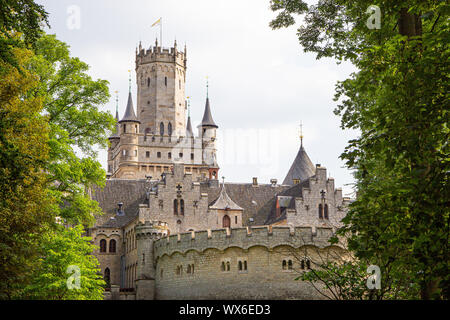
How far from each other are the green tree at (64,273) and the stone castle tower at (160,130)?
3955 centimetres

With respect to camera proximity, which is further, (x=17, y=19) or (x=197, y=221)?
(x=197, y=221)

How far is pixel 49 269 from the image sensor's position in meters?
31.3

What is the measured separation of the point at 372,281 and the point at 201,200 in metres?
41.3

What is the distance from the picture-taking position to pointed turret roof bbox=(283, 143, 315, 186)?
65.9 metres

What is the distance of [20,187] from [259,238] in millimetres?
23470

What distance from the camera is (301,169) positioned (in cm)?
6650

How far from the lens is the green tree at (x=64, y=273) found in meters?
30.2

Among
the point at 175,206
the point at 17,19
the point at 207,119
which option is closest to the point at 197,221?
the point at 175,206

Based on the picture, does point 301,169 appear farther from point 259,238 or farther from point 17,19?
point 17,19

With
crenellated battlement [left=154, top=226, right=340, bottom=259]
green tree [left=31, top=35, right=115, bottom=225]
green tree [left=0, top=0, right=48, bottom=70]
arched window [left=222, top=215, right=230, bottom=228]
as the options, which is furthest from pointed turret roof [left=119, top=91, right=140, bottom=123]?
green tree [left=0, top=0, right=48, bottom=70]

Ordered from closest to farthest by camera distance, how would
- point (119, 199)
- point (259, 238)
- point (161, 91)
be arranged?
point (259, 238)
point (119, 199)
point (161, 91)

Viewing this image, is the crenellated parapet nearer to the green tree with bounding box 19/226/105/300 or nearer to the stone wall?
the stone wall
